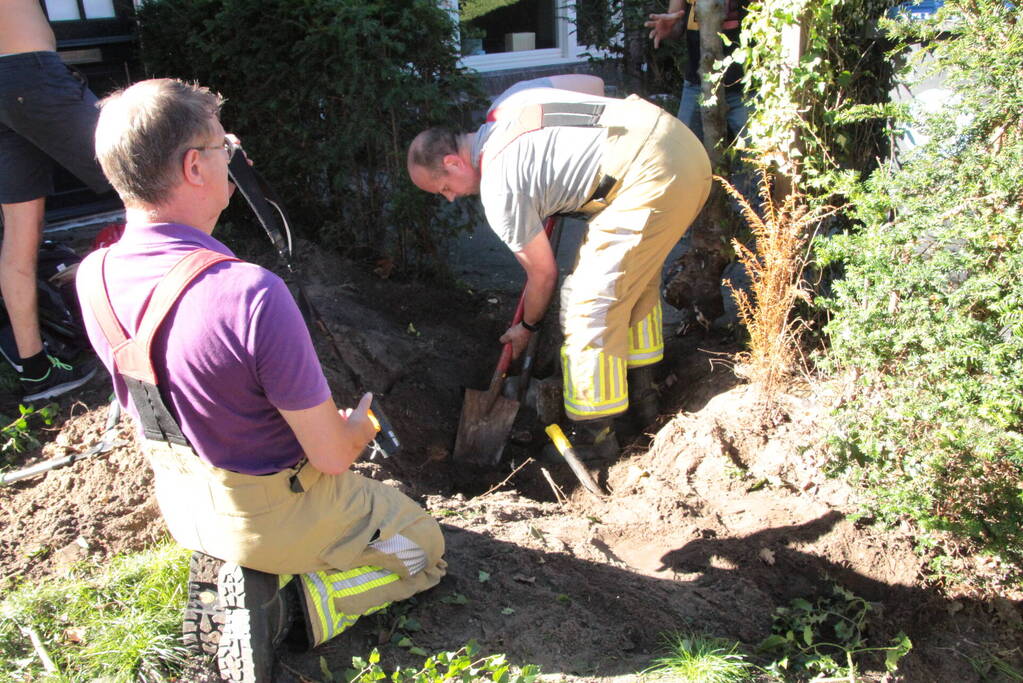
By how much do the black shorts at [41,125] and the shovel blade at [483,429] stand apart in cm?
199

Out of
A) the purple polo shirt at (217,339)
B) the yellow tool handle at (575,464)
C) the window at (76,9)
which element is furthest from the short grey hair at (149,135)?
the window at (76,9)

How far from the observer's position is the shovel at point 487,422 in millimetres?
4109

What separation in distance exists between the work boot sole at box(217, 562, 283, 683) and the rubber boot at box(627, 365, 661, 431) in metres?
2.34

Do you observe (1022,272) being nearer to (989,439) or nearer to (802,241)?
(989,439)

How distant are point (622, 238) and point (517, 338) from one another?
0.86 m

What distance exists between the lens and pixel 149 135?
177 centimetres

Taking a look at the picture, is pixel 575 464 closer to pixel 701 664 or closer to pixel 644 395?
pixel 644 395

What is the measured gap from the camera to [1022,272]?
230 cm

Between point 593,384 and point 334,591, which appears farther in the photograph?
point 593,384

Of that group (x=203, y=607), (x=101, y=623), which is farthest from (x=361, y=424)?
(x=101, y=623)

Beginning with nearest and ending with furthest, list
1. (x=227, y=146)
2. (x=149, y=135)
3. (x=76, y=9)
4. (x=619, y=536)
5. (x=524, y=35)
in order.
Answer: (x=149, y=135)
(x=227, y=146)
(x=619, y=536)
(x=76, y=9)
(x=524, y=35)

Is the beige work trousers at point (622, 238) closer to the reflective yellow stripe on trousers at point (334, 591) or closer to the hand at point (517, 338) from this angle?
the hand at point (517, 338)

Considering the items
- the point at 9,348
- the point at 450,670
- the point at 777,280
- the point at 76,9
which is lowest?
the point at 450,670

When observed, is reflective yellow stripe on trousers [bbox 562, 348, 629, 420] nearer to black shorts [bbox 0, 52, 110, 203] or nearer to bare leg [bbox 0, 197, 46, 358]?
black shorts [bbox 0, 52, 110, 203]
